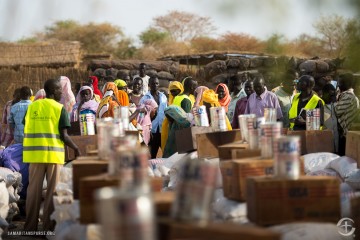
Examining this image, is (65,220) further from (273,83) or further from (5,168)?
(273,83)

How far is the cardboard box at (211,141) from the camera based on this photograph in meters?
9.45

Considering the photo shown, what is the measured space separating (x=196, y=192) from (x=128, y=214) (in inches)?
34.9

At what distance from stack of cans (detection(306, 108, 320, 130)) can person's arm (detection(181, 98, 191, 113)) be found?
2.19 metres

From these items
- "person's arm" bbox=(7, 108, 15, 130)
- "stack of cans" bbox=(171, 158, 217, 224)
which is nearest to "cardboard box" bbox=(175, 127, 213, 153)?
"person's arm" bbox=(7, 108, 15, 130)

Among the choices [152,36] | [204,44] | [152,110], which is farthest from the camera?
[152,36]

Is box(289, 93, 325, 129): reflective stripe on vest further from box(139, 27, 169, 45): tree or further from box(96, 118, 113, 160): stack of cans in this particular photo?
box(139, 27, 169, 45): tree

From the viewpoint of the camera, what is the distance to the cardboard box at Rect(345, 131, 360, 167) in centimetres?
843

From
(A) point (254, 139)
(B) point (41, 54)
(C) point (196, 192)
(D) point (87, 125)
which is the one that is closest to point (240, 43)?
(B) point (41, 54)

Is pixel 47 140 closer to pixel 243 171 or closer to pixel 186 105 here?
pixel 186 105

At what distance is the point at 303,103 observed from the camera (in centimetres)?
1116

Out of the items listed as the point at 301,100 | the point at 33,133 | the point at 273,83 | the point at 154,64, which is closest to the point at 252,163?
the point at 33,133

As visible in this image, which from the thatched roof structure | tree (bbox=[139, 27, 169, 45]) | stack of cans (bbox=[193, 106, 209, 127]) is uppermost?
tree (bbox=[139, 27, 169, 45])

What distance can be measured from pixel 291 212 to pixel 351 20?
119 centimetres

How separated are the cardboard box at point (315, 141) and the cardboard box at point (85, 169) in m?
3.08
